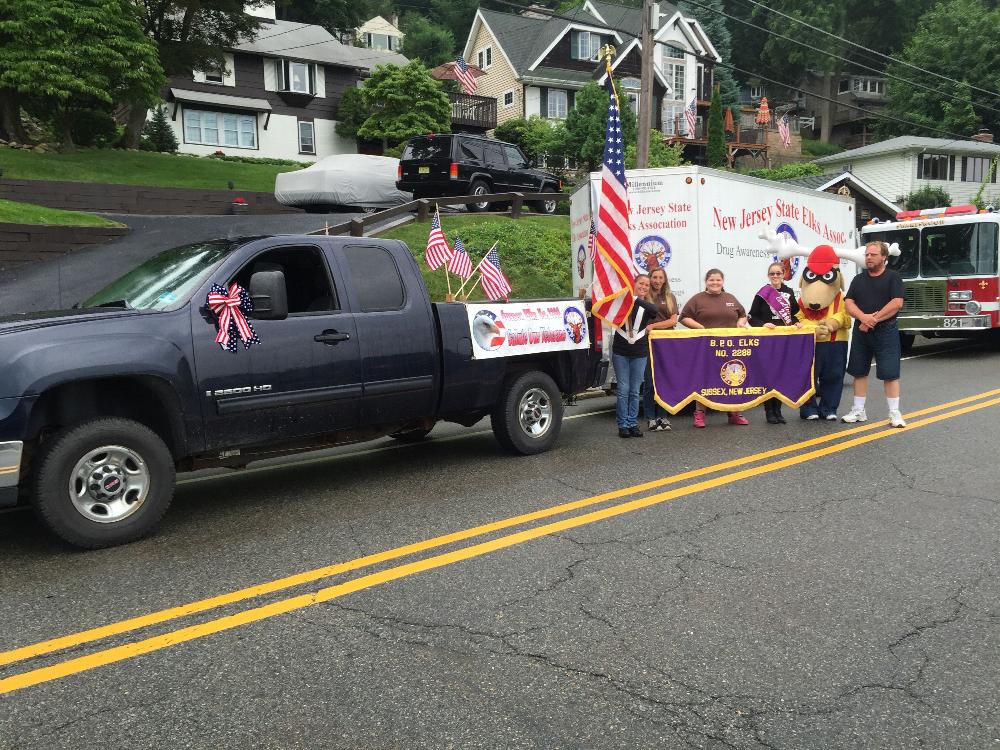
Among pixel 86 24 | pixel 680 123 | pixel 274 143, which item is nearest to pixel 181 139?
pixel 274 143

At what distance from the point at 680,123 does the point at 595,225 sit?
46.9m

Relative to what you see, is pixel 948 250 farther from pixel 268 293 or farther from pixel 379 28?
pixel 379 28

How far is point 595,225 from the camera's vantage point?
1005 centimetres

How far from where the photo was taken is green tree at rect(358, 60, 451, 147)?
3766cm

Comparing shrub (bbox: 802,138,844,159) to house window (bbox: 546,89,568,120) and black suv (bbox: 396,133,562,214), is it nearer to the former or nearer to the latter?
house window (bbox: 546,89,568,120)

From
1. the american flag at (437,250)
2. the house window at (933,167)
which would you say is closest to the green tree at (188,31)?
the american flag at (437,250)

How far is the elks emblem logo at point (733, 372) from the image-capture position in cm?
920

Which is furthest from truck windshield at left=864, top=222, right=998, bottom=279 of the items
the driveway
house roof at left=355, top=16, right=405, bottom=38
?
house roof at left=355, top=16, right=405, bottom=38

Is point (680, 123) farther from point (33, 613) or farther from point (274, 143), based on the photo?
point (33, 613)

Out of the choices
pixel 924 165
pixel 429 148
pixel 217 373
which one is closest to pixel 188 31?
pixel 429 148

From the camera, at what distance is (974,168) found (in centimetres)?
5078

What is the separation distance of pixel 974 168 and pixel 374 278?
54.4 m

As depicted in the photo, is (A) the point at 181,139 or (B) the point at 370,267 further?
(A) the point at 181,139

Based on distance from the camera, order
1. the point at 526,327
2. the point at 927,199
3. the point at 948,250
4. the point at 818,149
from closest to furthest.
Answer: the point at 526,327
the point at 948,250
the point at 927,199
the point at 818,149
